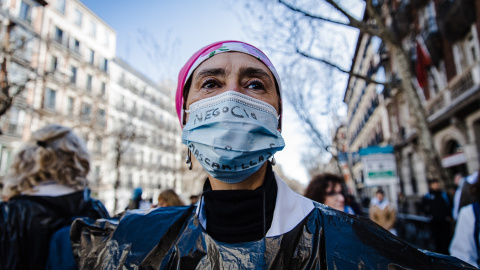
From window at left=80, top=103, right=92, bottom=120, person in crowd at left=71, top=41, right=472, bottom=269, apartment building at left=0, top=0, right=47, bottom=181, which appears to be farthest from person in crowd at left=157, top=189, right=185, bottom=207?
apartment building at left=0, top=0, right=47, bottom=181

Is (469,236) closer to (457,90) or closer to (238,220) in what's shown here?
(238,220)

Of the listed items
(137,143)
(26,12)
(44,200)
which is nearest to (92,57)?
(26,12)

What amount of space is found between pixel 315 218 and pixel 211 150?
508 millimetres

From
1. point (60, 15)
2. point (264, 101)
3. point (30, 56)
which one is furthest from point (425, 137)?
point (60, 15)

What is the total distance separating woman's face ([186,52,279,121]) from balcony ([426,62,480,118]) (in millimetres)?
11768

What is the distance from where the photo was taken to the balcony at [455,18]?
449 inches

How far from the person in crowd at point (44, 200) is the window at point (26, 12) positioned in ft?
87.4

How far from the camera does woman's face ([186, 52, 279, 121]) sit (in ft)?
4.66

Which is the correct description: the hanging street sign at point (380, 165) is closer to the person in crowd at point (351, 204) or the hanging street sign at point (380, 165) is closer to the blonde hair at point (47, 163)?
the person in crowd at point (351, 204)

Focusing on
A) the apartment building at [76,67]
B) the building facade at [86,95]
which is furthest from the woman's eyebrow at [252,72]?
the apartment building at [76,67]

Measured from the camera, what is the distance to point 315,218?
1.21 meters

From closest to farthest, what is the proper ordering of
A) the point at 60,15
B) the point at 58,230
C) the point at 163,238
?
the point at 163,238 < the point at 58,230 < the point at 60,15

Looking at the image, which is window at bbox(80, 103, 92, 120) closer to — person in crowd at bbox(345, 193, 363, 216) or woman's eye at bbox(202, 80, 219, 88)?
person in crowd at bbox(345, 193, 363, 216)

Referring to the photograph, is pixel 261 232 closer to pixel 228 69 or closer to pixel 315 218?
pixel 315 218
